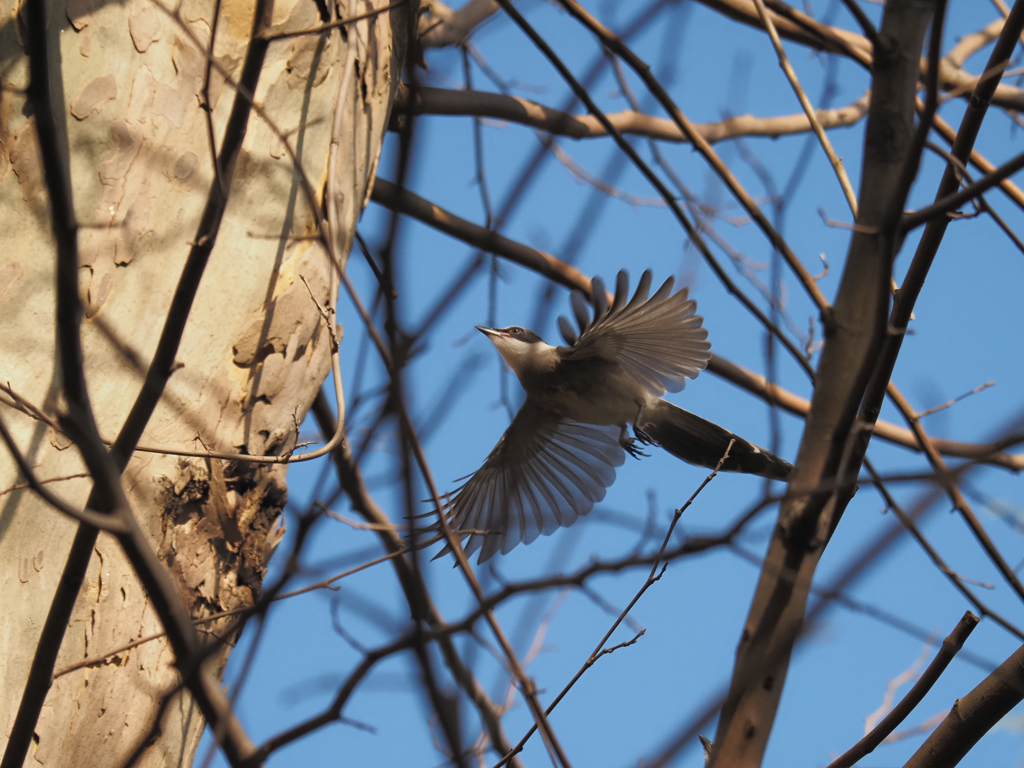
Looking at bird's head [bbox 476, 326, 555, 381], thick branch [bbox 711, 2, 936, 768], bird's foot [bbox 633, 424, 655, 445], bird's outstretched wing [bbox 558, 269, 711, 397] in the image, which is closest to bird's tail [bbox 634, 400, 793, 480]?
bird's foot [bbox 633, 424, 655, 445]

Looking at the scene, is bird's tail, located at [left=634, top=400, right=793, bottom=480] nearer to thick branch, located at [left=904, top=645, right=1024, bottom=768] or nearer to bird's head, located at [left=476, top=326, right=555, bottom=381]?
bird's head, located at [left=476, top=326, right=555, bottom=381]

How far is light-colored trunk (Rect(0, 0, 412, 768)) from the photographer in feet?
5.29

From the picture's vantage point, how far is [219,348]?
1938 mm

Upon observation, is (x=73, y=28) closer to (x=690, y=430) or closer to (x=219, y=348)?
(x=219, y=348)

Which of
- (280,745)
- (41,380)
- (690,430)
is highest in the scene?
(690,430)

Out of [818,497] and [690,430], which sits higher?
[690,430]

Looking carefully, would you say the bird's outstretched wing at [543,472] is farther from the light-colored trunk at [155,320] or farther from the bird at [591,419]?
the light-colored trunk at [155,320]

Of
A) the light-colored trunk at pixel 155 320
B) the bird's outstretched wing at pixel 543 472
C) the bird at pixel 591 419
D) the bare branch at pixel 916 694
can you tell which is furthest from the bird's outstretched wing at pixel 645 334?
the bare branch at pixel 916 694

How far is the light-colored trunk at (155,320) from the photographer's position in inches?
63.4

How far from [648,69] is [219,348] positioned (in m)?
1.54

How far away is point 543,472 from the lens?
12.4 feet

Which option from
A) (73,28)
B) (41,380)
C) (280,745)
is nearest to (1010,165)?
(280,745)

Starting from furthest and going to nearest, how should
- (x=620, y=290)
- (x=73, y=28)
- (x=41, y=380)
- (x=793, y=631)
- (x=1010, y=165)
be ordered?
(x=620, y=290) → (x=73, y=28) → (x=41, y=380) → (x=1010, y=165) → (x=793, y=631)

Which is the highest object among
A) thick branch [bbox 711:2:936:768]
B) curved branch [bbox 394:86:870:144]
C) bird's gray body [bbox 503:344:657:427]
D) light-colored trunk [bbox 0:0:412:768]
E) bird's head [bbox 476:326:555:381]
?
curved branch [bbox 394:86:870:144]
